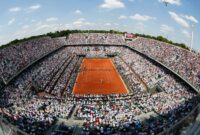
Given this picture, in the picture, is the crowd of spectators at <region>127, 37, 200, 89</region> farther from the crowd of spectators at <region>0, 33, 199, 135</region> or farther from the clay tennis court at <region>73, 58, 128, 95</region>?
the clay tennis court at <region>73, 58, 128, 95</region>

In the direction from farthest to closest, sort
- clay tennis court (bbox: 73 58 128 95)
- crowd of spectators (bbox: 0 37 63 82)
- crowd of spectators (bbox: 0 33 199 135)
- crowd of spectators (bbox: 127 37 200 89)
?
1. clay tennis court (bbox: 73 58 128 95)
2. crowd of spectators (bbox: 0 37 63 82)
3. crowd of spectators (bbox: 127 37 200 89)
4. crowd of spectators (bbox: 0 33 199 135)

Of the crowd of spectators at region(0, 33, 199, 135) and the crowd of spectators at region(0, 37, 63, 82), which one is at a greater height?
the crowd of spectators at region(0, 37, 63, 82)

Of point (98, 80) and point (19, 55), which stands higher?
point (19, 55)

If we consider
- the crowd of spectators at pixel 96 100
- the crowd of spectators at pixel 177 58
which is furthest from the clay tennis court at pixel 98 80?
the crowd of spectators at pixel 177 58

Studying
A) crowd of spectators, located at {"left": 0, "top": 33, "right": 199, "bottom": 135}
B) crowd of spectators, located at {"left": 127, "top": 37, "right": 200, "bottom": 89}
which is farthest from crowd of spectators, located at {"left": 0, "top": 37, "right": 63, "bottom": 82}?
crowd of spectators, located at {"left": 127, "top": 37, "right": 200, "bottom": 89}

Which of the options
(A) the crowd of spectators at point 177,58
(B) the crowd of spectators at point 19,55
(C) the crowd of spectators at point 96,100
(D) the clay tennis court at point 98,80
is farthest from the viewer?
(D) the clay tennis court at point 98,80

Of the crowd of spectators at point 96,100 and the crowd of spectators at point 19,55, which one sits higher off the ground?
the crowd of spectators at point 19,55

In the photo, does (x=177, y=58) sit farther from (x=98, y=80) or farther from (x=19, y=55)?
(x=19, y=55)

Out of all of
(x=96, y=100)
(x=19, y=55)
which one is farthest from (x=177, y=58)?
A: (x=19, y=55)

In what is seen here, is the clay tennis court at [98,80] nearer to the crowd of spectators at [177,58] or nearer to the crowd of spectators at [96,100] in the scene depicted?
the crowd of spectators at [96,100]
